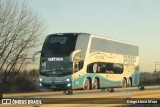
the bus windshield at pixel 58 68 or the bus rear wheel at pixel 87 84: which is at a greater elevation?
the bus windshield at pixel 58 68

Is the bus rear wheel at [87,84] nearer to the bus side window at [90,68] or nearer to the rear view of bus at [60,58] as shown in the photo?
the bus side window at [90,68]

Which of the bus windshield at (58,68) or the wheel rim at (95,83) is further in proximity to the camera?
the wheel rim at (95,83)

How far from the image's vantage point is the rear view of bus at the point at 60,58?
29.2m

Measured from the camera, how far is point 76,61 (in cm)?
2961

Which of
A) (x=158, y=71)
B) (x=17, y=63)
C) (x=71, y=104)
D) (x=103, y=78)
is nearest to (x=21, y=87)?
(x=103, y=78)

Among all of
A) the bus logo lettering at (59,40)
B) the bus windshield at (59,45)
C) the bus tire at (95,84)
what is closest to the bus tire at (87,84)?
the bus tire at (95,84)

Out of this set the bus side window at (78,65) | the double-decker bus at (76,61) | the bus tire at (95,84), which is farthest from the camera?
the bus tire at (95,84)

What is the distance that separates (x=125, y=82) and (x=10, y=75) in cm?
1522

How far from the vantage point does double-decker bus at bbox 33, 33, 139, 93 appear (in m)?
29.3

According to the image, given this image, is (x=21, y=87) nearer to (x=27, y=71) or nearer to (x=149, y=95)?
(x=27, y=71)

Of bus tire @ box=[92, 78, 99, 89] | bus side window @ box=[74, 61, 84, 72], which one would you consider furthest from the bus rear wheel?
bus side window @ box=[74, 61, 84, 72]

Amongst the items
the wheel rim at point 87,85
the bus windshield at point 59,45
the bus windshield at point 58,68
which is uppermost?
the bus windshield at point 59,45

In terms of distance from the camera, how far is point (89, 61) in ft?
102

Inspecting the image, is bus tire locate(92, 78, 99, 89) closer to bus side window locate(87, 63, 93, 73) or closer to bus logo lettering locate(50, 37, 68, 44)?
bus side window locate(87, 63, 93, 73)
